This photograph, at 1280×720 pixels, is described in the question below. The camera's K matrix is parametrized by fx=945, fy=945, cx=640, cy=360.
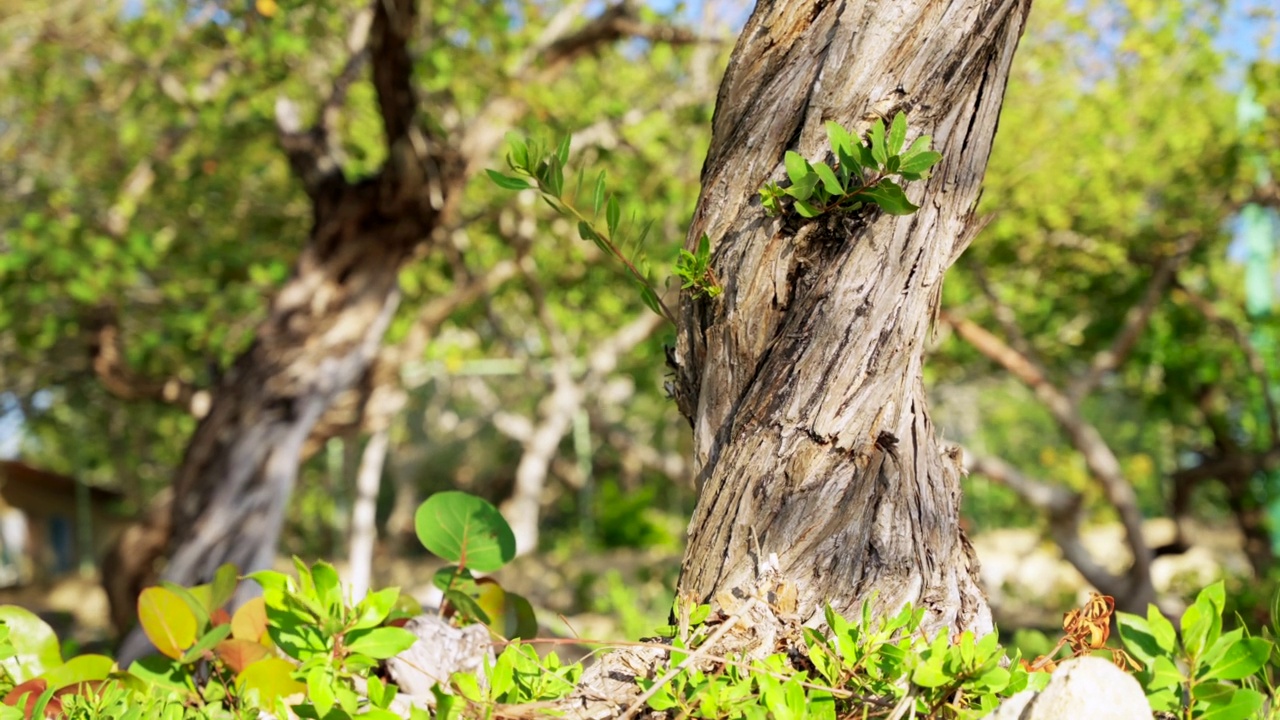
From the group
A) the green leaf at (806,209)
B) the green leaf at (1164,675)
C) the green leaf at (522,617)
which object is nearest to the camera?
the green leaf at (1164,675)

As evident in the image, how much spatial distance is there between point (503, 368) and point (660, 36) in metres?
6.31

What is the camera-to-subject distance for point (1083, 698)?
93 centimetres

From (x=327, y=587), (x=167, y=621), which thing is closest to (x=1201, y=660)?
(x=327, y=587)

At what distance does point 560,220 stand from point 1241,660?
18.4ft

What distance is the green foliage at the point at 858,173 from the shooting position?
3.56ft

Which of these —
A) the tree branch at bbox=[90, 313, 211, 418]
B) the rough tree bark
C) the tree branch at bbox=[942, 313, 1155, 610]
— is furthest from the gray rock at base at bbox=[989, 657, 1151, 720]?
the tree branch at bbox=[90, 313, 211, 418]

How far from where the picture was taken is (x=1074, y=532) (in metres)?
5.27

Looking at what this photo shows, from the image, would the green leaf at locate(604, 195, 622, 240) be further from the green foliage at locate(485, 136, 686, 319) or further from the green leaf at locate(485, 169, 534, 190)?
Answer: the green leaf at locate(485, 169, 534, 190)

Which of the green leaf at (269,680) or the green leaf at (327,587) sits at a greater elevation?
the green leaf at (327,587)

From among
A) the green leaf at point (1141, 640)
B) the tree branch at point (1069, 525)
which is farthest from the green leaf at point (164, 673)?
the tree branch at point (1069, 525)

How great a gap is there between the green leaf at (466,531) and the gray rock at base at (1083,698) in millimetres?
713

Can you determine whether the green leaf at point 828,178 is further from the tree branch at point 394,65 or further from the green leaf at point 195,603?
the tree branch at point 394,65

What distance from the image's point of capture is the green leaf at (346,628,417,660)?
1128mm

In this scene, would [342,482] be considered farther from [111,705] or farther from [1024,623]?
[111,705]
